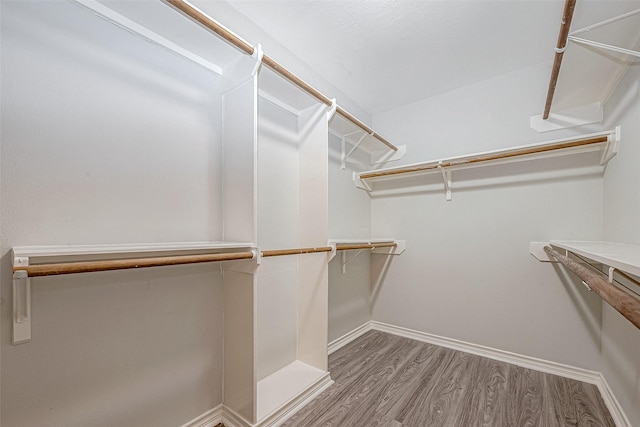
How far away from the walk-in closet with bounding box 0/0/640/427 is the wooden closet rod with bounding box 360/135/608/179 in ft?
0.06

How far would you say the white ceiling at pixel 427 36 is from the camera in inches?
58.7

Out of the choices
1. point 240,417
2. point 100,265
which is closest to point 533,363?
point 240,417

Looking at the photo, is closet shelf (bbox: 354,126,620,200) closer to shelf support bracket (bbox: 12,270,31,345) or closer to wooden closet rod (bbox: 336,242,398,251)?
wooden closet rod (bbox: 336,242,398,251)

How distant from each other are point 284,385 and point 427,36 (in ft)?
8.01

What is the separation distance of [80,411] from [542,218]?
9.42ft

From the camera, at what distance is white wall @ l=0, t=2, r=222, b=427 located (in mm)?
910

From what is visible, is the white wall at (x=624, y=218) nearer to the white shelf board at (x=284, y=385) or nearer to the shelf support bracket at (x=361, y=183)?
the white shelf board at (x=284, y=385)

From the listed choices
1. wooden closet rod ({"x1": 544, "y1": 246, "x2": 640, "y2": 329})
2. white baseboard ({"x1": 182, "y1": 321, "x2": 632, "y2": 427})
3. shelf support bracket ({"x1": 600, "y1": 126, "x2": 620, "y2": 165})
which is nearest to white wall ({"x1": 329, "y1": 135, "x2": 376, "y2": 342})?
white baseboard ({"x1": 182, "y1": 321, "x2": 632, "y2": 427})

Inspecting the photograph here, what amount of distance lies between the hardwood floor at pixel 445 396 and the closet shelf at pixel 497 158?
1.39 m

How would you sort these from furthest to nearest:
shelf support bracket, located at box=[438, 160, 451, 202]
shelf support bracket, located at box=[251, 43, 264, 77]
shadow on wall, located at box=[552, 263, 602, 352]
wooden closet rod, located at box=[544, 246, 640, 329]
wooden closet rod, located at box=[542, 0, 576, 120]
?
shelf support bracket, located at box=[438, 160, 451, 202], shadow on wall, located at box=[552, 263, 602, 352], shelf support bracket, located at box=[251, 43, 264, 77], wooden closet rod, located at box=[542, 0, 576, 120], wooden closet rod, located at box=[544, 246, 640, 329]

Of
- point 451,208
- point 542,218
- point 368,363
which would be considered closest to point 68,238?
point 368,363

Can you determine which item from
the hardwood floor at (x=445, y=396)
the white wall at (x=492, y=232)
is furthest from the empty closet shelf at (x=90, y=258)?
the white wall at (x=492, y=232)

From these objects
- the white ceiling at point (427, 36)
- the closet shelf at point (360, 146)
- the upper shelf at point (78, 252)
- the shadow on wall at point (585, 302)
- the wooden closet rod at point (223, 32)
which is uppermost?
the white ceiling at point (427, 36)

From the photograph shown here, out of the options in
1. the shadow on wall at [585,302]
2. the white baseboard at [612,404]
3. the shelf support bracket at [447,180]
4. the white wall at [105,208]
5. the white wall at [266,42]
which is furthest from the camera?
the shelf support bracket at [447,180]
